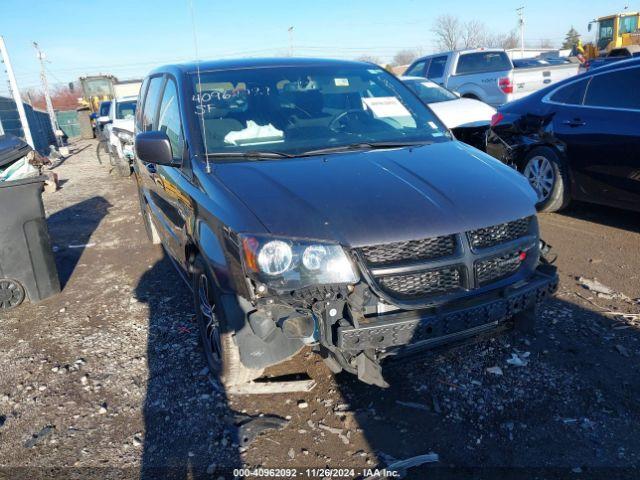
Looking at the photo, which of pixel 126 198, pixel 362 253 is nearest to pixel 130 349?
pixel 362 253

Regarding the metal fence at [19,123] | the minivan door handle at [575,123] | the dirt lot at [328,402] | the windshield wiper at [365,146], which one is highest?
the windshield wiper at [365,146]

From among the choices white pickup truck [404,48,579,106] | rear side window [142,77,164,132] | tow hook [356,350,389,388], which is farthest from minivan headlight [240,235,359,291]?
white pickup truck [404,48,579,106]

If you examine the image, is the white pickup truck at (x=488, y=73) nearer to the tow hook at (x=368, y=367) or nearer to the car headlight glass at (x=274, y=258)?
the tow hook at (x=368, y=367)

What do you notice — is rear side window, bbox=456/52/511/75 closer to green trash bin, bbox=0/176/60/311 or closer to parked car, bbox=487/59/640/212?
parked car, bbox=487/59/640/212

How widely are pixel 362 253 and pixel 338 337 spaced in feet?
1.31

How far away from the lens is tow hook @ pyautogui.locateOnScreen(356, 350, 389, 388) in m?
2.57

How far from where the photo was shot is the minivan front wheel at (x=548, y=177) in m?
5.78

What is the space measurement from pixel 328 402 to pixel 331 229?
1.13m

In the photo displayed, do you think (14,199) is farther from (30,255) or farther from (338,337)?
(338,337)

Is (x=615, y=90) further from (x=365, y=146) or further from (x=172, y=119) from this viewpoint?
(x=172, y=119)

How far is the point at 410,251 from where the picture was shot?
2475 mm

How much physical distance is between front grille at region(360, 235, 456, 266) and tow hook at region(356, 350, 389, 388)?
1.57ft

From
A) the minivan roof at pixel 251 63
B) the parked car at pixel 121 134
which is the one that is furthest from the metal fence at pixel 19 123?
the minivan roof at pixel 251 63

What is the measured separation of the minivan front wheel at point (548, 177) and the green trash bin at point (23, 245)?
16.3 ft
